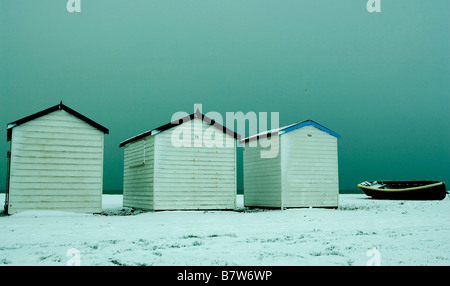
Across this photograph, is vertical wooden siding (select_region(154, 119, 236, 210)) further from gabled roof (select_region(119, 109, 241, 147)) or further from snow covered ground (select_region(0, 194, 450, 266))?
snow covered ground (select_region(0, 194, 450, 266))

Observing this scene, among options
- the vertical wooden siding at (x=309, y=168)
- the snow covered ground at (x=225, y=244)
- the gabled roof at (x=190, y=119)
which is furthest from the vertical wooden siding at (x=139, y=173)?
the vertical wooden siding at (x=309, y=168)

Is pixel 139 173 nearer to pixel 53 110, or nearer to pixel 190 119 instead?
pixel 190 119

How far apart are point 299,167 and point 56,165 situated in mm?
10038

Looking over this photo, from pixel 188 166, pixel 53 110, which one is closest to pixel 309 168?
pixel 188 166

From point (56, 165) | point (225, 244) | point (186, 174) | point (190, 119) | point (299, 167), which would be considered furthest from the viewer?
point (299, 167)

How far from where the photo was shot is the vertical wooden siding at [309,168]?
18.1m

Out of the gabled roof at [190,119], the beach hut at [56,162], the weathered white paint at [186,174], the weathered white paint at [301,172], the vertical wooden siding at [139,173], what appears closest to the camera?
the beach hut at [56,162]

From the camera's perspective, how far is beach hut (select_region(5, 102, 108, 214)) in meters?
14.3

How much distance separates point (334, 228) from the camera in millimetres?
10484

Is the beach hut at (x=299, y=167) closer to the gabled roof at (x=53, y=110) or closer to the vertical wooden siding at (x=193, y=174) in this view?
the vertical wooden siding at (x=193, y=174)

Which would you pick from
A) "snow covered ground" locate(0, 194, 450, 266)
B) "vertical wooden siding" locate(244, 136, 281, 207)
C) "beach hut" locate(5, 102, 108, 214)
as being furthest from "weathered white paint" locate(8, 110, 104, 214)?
"vertical wooden siding" locate(244, 136, 281, 207)

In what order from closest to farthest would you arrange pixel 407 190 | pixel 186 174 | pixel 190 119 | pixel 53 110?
pixel 53 110 < pixel 186 174 < pixel 190 119 < pixel 407 190

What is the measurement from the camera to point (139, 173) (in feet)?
59.3
